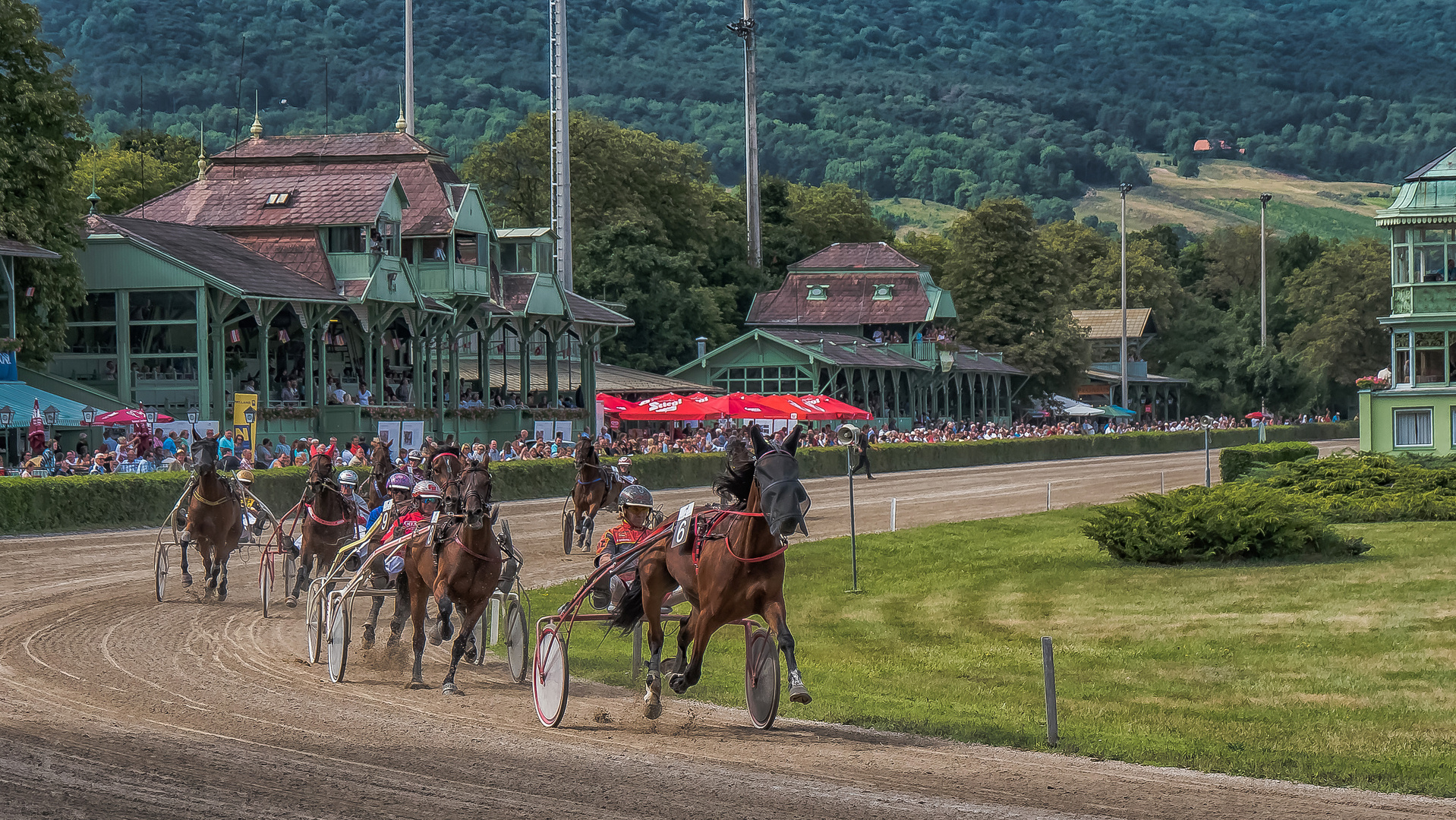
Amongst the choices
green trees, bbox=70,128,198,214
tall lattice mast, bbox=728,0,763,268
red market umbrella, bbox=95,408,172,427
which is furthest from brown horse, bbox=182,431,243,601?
tall lattice mast, bbox=728,0,763,268

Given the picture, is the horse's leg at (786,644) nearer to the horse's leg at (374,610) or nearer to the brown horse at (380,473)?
the horse's leg at (374,610)

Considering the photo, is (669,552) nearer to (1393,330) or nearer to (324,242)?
(1393,330)

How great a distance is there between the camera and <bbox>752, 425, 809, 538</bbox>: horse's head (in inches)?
381

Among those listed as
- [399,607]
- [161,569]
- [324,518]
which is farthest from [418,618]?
[161,569]

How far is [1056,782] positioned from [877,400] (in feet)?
209

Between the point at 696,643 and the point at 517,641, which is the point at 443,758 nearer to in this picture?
the point at 696,643

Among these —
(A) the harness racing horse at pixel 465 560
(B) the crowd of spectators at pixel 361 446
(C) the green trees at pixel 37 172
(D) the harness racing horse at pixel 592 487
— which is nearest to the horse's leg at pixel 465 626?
(A) the harness racing horse at pixel 465 560

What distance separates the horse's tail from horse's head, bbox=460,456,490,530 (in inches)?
48.5

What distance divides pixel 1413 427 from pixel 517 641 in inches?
1105

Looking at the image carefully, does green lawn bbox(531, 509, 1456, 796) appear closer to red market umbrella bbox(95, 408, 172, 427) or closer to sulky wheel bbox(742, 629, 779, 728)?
sulky wheel bbox(742, 629, 779, 728)

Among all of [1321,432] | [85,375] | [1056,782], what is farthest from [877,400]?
[1056,782]

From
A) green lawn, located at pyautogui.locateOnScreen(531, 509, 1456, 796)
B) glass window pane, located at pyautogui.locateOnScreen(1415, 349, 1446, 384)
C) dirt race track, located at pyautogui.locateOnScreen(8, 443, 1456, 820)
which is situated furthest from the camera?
glass window pane, located at pyautogui.locateOnScreen(1415, 349, 1446, 384)

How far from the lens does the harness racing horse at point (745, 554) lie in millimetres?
9852

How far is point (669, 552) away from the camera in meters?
11.0
